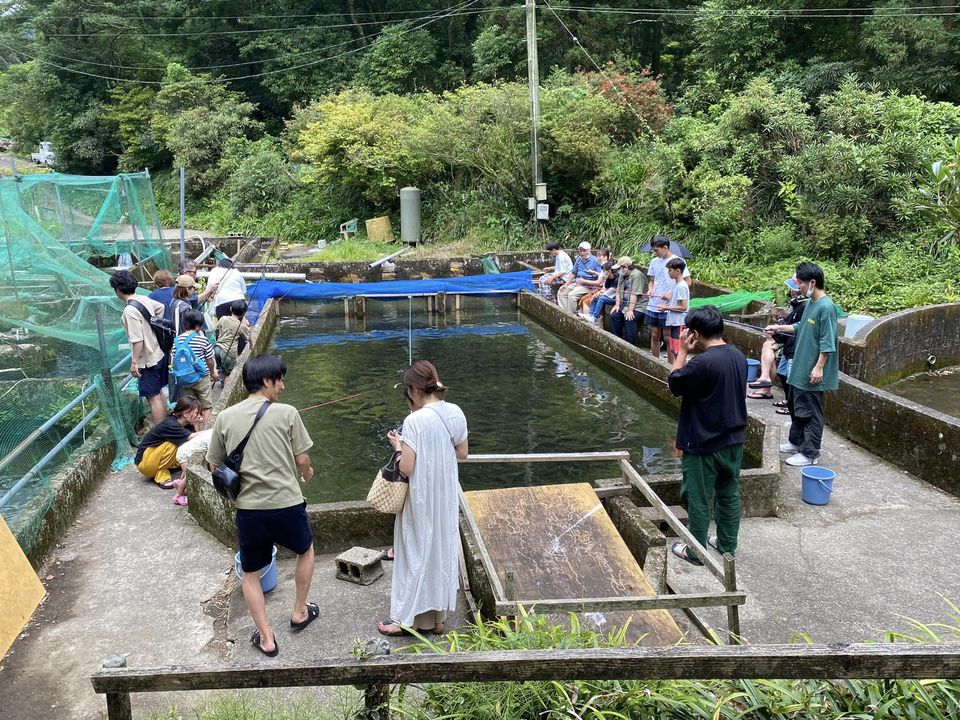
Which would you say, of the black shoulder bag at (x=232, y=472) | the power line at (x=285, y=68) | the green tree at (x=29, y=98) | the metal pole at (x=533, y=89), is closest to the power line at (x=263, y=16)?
the power line at (x=285, y=68)

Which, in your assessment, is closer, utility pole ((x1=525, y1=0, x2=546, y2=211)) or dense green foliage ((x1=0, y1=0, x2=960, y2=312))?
dense green foliage ((x1=0, y1=0, x2=960, y2=312))

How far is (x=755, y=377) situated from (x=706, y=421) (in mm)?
5126

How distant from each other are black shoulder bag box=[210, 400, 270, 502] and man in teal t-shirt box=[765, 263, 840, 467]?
4.76 m

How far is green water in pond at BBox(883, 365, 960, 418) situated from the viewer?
9648 mm

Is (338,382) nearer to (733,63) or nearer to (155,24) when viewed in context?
(733,63)


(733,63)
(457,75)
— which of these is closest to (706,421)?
(733,63)

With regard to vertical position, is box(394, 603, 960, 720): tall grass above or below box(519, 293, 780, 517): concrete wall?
above

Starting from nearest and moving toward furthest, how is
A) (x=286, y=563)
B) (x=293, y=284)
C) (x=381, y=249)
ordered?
(x=286, y=563) → (x=293, y=284) → (x=381, y=249)

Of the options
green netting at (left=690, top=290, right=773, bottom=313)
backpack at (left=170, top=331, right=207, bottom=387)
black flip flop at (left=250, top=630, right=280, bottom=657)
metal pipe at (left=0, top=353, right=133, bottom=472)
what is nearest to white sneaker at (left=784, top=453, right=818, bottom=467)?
black flip flop at (left=250, top=630, right=280, bottom=657)

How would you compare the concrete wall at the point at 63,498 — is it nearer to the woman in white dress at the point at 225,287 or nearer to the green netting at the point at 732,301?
the woman in white dress at the point at 225,287

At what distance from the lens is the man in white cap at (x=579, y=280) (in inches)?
555

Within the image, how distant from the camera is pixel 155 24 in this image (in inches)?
1528

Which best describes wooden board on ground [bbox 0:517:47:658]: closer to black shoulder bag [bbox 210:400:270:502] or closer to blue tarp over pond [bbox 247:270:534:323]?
black shoulder bag [bbox 210:400:270:502]

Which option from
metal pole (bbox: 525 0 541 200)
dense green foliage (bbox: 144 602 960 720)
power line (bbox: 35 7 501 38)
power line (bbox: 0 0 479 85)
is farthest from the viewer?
power line (bbox: 35 7 501 38)
